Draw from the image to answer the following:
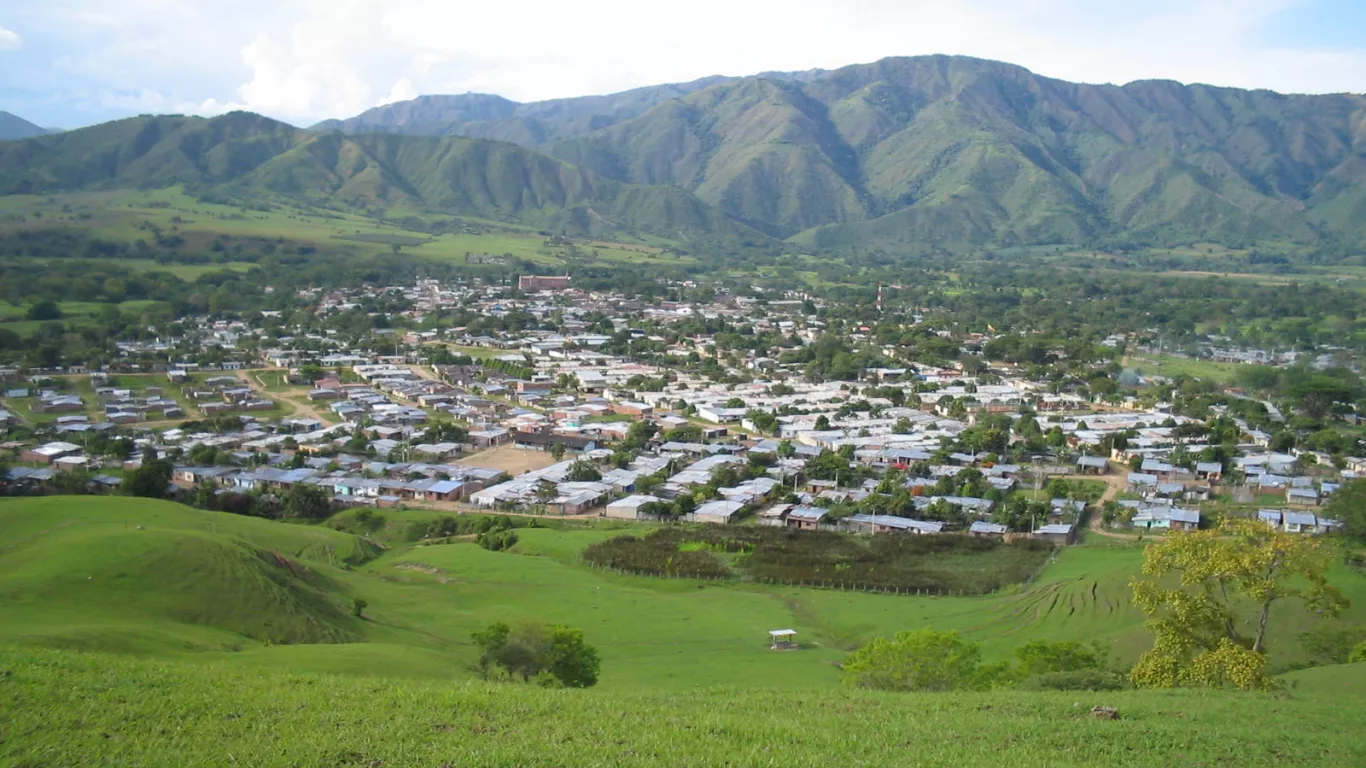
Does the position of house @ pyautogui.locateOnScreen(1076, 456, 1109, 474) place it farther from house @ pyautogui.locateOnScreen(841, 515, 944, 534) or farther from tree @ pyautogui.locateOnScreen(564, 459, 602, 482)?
tree @ pyautogui.locateOnScreen(564, 459, 602, 482)

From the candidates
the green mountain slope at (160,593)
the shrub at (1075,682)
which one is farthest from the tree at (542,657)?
the shrub at (1075,682)

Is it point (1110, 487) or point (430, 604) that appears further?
point (1110, 487)

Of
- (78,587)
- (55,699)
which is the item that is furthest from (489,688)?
(78,587)

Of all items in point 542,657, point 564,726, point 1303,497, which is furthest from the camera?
point 1303,497

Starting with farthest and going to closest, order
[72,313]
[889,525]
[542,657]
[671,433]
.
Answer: [72,313]
[671,433]
[889,525]
[542,657]

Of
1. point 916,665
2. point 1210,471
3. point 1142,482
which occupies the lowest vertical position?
point 1142,482

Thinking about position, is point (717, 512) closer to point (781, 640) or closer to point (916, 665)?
point (781, 640)

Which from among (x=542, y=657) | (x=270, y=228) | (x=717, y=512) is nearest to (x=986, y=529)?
(x=717, y=512)
